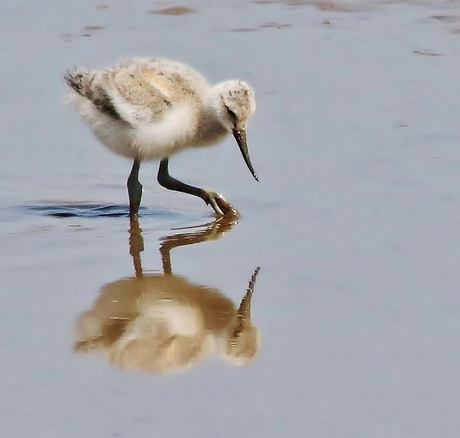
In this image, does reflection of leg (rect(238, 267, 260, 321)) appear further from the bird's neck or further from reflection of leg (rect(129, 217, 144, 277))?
the bird's neck

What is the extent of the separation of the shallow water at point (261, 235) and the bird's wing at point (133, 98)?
0.41 metres

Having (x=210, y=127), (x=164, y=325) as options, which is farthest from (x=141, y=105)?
(x=164, y=325)

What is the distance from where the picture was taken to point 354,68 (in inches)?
296

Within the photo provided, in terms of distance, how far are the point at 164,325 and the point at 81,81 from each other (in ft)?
5.42

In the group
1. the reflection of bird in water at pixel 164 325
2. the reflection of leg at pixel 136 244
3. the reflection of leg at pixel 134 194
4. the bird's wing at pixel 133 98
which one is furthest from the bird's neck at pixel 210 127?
the reflection of bird in water at pixel 164 325

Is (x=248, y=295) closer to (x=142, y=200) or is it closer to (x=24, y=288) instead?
(x=24, y=288)

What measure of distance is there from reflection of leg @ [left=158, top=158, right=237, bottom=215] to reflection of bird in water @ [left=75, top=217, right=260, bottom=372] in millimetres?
676

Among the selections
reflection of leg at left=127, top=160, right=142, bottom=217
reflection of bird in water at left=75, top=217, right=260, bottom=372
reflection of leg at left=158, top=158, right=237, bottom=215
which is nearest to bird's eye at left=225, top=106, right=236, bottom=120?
reflection of leg at left=158, top=158, right=237, bottom=215

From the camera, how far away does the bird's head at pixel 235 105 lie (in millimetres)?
5363

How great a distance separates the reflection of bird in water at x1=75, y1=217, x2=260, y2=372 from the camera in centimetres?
409

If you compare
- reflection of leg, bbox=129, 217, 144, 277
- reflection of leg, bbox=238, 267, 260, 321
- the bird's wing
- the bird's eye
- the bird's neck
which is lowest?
reflection of leg, bbox=129, 217, 144, 277

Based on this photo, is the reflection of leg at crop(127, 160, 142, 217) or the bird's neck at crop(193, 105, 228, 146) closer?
the bird's neck at crop(193, 105, 228, 146)

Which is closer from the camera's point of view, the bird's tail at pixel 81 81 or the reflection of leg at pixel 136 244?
the reflection of leg at pixel 136 244

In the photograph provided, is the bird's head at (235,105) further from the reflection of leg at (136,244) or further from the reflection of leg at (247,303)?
the reflection of leg at (247,303)
